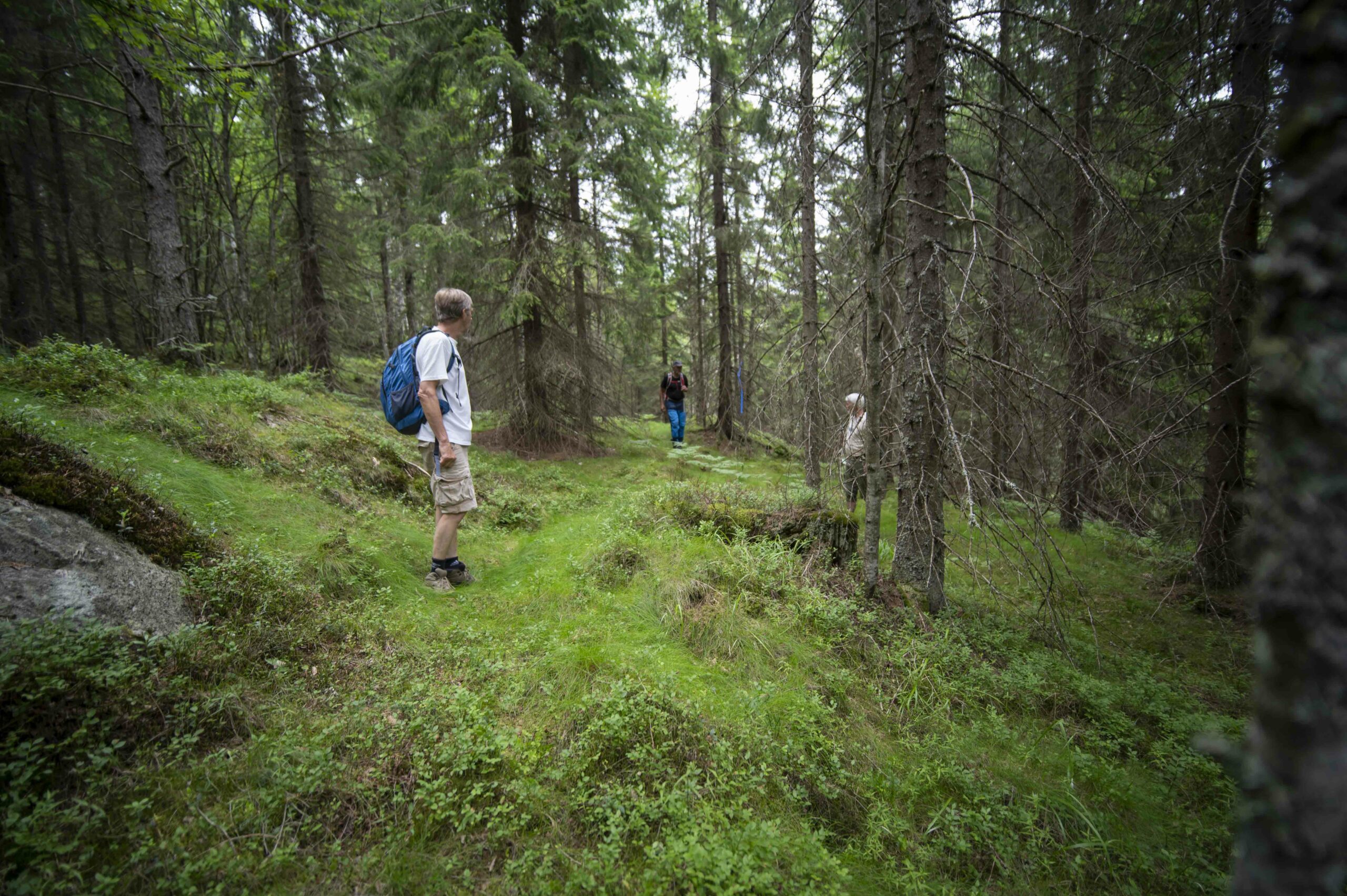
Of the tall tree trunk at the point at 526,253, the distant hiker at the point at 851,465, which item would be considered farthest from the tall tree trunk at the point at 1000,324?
the tall tree trunk at the point at 526,253

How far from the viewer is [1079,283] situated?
4.97 m

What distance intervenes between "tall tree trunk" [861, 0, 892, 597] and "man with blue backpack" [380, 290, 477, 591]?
3.43 meters

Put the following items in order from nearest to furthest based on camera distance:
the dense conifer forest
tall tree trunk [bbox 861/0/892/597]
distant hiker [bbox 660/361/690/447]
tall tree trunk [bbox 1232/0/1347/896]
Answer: tall tree trunk [bbox 1232/0/1347/896] < the dense conifer forest < tall tree trunk [bbox 861/0/892/597] < distant hiker [bbox 660/361/690/447]

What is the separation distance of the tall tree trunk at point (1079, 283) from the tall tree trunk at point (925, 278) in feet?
2.89

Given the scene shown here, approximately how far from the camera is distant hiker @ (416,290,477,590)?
438 centimetres

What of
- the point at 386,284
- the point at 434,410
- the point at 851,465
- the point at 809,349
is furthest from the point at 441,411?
the point at 386,284

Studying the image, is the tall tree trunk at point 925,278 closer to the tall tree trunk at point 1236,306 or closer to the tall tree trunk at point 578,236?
the tall tree trunk at point 1236,306

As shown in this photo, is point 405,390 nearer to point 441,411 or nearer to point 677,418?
point 441,411

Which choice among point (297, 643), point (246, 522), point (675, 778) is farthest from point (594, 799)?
point (246, 522)

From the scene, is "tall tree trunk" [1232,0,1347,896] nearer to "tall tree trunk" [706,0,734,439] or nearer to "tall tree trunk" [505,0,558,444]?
"tall tree trunk" [505,0,558,444]

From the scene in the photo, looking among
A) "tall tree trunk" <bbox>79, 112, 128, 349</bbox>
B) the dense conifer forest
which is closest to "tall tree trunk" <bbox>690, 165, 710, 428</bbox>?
the dense conifer forest

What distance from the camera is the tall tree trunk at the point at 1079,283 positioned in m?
3.93

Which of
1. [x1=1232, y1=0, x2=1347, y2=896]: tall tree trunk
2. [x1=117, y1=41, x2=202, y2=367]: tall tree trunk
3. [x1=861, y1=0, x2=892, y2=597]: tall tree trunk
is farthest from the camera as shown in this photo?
[x1=117, y1=41, x2=202, y2=367]: tall tree trunk

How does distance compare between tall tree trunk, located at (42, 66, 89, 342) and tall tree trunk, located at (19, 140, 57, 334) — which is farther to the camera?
tall tree trunk, located at (19, 140, 57, 334)
